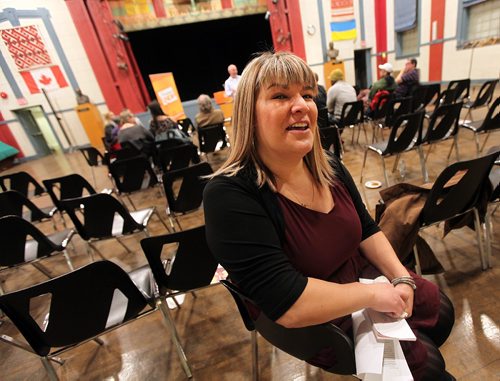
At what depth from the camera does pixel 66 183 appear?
103 inches

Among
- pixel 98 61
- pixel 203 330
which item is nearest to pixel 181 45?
pixel 98 61

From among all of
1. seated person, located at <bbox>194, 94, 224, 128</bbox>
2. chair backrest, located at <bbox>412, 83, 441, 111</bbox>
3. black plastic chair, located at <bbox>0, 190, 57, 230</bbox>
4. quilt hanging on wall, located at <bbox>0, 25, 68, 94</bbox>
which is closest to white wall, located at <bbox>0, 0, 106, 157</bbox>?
quilt hanging on wall, located at <bbox>0, 25, 68, 94</bbox>

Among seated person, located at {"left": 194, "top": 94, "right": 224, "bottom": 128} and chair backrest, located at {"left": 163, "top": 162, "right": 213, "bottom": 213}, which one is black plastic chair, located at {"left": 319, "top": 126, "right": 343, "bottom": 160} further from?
seated person, located at {"left": 194, "top": 94, "right": 224, "bottom": 128}

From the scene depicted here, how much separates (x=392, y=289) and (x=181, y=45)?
12262 mm

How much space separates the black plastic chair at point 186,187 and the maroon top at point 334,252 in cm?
129

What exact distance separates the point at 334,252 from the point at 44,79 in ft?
35.5

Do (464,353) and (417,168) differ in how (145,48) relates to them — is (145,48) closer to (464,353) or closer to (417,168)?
(417,168)

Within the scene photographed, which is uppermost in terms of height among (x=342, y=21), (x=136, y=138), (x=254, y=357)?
(x=342, y=21)

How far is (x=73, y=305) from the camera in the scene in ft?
3.37

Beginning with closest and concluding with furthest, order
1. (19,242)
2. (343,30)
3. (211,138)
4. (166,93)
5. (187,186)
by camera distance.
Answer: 1. (19,242)
2. (187,186)
3. (211,138)
4. (166,93)
5. (343,30)

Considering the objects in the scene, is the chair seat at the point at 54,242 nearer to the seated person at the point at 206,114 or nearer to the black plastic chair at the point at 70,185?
the black plastic chair at the point at 70,185

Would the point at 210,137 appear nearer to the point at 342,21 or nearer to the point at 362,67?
the point at 342,21

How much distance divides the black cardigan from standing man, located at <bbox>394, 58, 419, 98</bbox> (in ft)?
17.2

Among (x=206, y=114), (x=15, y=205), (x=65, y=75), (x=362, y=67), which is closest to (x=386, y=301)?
(x=15, y=205)
